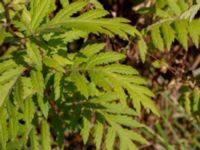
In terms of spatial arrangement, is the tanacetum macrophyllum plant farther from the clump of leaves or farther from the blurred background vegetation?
the blurred background vegetation

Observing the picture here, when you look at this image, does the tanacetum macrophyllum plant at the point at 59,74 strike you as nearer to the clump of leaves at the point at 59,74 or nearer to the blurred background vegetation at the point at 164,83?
the clump of leaves at the point at 59,74

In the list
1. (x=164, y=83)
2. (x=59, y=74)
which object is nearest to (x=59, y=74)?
(x=59, y=74)

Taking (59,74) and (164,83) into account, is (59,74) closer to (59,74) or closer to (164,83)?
(59,74)

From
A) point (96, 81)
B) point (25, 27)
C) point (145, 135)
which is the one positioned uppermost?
point (25, 27)

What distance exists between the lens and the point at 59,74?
94.0 inches

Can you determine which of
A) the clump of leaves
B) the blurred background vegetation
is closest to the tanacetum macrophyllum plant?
the clump of leaves

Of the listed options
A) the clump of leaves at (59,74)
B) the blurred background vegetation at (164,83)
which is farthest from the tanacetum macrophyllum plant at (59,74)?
the blurred background vegetation at (164,83)

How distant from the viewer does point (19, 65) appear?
2283 millimetres

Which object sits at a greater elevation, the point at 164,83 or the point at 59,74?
the point at 59,74

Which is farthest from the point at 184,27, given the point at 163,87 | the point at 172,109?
the point at 172,109

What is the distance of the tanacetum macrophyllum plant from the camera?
7.21ft

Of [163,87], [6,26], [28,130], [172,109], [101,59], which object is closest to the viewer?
[6,26]

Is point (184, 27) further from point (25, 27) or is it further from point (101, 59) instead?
point (25, 27)

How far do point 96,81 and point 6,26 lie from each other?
0.48 meters
